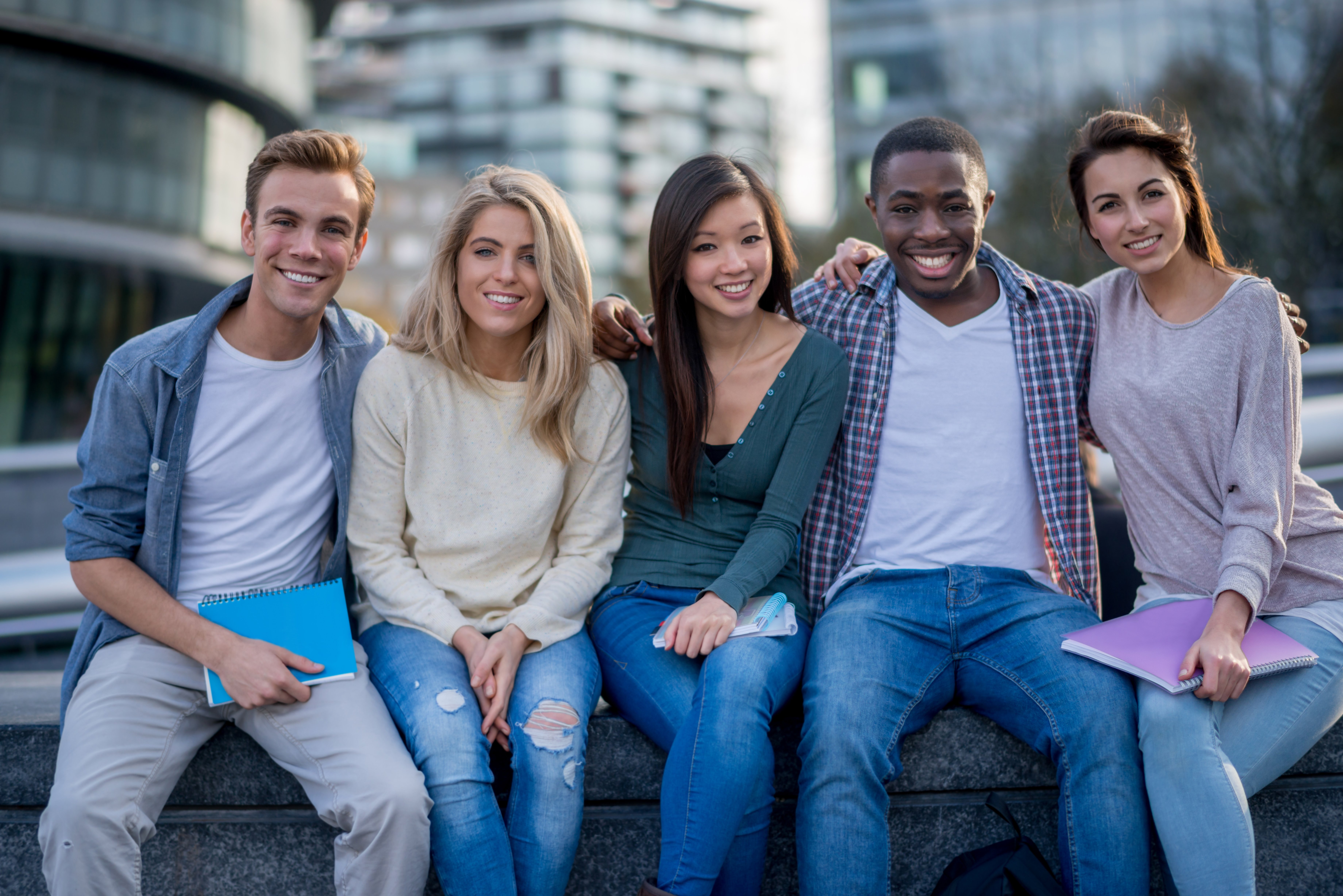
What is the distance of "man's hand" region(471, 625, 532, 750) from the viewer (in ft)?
8.15

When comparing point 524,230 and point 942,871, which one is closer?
point 942,871

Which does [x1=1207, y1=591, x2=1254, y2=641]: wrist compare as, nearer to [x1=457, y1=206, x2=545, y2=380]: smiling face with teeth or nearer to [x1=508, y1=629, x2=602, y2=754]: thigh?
[x1=508, y1=629, x2=602, y2=754]: thigh

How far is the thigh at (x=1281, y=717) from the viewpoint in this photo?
2449mm

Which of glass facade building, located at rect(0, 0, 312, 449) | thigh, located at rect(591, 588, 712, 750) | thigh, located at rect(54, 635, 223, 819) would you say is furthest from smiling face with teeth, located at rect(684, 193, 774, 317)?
glass facade building, located at rect(0, 0, 312, 449)

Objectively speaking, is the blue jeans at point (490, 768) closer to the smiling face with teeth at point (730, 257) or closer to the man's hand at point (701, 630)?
the man's hand at point (701, 630)

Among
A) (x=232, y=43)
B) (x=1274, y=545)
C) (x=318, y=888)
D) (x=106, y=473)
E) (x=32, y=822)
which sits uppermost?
(x=232, y=43)

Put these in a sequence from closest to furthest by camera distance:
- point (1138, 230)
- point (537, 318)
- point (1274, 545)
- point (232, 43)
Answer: point (1274, 545) → point (1138, 230) → point (537, 318) → point (232, 43)

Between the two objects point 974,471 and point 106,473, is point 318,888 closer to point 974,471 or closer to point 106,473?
point 106,473

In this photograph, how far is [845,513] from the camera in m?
3.04

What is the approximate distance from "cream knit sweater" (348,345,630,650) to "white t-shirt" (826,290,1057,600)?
767 millimetres

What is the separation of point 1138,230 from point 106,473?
2.84m

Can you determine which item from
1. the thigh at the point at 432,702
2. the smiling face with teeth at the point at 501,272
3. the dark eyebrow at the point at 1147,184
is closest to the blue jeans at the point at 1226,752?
the dark eyebrow at the point at 1147,184

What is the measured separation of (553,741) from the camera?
2.42 meters

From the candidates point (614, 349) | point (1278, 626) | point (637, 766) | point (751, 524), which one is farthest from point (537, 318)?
point (1278, 626)
